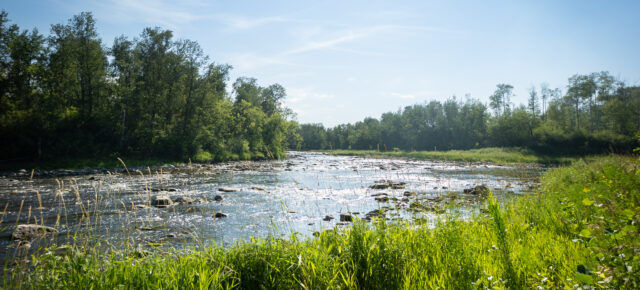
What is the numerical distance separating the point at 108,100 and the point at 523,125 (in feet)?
258

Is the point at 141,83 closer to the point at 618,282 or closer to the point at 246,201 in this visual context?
the point at 246,201

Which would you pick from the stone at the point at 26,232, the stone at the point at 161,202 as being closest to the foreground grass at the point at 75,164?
the stone at the point at 161,202

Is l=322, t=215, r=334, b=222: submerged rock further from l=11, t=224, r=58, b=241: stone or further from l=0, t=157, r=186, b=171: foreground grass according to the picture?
l=0, t=157, r=186, b=171: foreground grass

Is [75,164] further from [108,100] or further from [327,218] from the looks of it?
[327,218]

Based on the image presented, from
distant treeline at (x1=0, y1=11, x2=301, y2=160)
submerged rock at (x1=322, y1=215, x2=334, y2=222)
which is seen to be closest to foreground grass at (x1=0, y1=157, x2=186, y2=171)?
distant treeline at (x1=0, y1=11, x2=301, y2=160)

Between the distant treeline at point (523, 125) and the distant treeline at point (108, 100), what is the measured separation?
2488cm

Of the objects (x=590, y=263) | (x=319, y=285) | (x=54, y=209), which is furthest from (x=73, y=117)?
(x=590, y=263)

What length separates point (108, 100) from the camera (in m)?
38.5

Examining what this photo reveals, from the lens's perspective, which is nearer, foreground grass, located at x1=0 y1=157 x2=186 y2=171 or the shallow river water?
the shallow river water

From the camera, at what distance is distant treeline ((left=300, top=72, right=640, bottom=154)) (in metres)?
53.3

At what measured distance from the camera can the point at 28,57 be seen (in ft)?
96.9

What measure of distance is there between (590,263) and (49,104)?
4052 centimetres

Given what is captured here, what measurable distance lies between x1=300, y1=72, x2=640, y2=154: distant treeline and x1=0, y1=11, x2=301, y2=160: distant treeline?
24.9 m

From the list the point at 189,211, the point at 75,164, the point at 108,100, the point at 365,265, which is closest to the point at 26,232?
the point at 189,211
